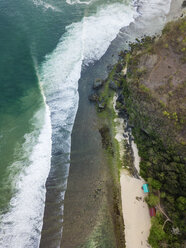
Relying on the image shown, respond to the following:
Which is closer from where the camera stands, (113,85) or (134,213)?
(134,213)

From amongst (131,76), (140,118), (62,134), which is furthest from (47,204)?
(131,76)

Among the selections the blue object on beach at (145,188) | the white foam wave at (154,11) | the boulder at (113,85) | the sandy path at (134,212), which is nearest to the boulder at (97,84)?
the boulder at (113,85)

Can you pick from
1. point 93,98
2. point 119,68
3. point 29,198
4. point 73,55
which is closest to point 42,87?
point 93,98

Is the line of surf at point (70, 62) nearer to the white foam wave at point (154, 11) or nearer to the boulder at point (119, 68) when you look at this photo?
the white foam wave at point (154, 11)

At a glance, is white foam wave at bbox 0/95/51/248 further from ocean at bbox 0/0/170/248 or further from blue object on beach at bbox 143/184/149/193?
blue object on beach at bbox 143/184/149/193

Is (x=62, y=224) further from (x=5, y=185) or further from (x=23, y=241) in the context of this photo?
(x=5, y=185)

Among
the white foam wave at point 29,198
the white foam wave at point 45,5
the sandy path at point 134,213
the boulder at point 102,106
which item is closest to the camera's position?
the white foam wave at point 29,198

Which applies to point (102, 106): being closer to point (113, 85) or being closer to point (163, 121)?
point (113, 85)
